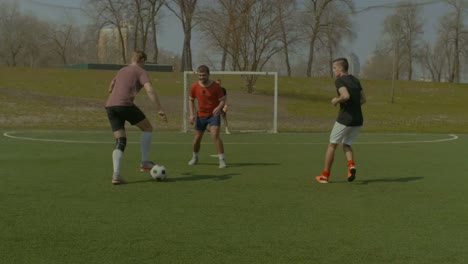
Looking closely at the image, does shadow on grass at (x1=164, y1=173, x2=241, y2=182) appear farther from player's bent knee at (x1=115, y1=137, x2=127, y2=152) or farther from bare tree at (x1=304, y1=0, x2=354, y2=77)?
bare tree at (x1=304, y1=0, x2=354, y2=77)

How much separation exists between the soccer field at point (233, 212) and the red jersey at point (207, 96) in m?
1.09

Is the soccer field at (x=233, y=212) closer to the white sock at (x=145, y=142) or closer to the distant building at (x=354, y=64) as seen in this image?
the white sock at (x=145, y=142)

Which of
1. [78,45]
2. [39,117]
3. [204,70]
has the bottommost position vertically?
[39,117]

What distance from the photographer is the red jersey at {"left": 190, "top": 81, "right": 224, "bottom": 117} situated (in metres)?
10.6

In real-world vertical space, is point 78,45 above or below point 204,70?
above

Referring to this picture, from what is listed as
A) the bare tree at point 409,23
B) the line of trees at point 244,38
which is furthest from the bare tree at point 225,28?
the bare tree at point 409,23

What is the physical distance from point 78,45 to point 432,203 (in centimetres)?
7936

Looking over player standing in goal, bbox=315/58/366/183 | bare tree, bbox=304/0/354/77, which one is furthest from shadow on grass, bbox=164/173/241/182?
bare tree, bbox=304/0/354/77

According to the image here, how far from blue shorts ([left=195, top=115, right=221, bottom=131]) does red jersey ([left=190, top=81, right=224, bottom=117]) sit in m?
0.08

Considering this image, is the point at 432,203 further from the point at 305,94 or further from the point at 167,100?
the point at 305,94

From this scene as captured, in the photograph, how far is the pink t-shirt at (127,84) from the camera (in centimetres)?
852

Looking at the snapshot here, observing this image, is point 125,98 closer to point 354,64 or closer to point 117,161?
point 117,161

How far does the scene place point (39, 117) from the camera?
28.5 m

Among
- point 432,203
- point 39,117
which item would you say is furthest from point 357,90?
point 39,117
